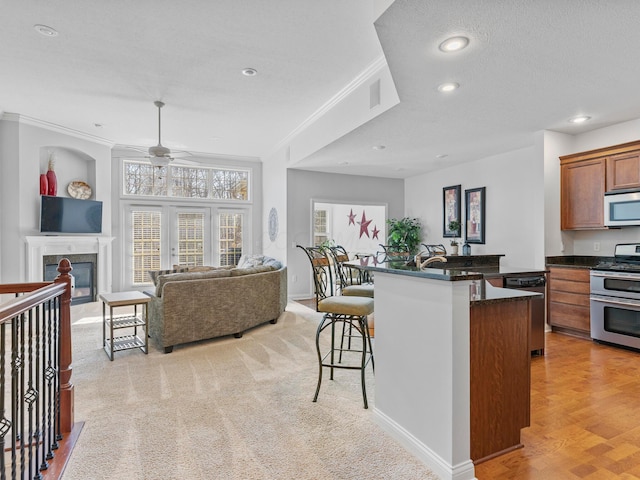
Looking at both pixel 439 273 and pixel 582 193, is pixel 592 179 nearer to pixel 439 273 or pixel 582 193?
pixel 582 193

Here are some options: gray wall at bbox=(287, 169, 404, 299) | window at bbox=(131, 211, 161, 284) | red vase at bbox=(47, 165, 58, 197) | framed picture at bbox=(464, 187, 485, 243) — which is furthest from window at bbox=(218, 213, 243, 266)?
framed picture at bbox=(464, 187, 485, 243)

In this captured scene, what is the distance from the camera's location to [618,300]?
3.85m

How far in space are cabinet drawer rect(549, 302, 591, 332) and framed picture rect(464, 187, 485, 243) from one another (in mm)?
Answer: 1931

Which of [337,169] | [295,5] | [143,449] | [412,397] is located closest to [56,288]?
[143,449]

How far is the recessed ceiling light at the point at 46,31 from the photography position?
120 inches

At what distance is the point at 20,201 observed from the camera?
5438mm

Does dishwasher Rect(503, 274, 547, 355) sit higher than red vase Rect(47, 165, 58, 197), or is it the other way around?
red vase Rect(47, 165, 58, 197)

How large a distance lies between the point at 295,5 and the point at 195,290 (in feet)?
9.36

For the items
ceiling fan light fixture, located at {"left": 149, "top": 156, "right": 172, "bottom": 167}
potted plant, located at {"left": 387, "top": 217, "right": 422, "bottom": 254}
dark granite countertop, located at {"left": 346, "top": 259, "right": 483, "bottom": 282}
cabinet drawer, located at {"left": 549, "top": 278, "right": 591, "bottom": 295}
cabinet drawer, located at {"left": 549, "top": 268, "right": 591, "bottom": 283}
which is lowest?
cabinet drawer, located at {"left": 549, "top": 278, "right": 591, "bottom": 295}

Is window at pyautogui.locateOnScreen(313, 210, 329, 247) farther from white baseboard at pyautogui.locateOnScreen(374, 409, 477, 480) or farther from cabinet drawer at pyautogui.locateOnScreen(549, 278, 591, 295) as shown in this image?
white baseboard at pyautogui.locateOnScreen(374, 409, 477, 480)

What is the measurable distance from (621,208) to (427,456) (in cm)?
388

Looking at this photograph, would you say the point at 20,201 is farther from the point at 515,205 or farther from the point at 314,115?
the point at 515,205

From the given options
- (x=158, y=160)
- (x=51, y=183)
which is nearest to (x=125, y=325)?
(x=158, y=160)

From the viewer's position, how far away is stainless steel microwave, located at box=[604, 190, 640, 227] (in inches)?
157
